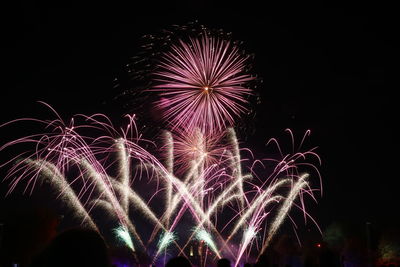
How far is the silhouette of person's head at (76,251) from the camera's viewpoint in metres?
2.67

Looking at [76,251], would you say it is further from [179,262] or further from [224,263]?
[224,263]

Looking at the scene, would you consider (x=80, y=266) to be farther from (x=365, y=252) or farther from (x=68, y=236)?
(x=365, y=252)

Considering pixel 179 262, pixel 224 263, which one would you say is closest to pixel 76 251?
pixel 179 262

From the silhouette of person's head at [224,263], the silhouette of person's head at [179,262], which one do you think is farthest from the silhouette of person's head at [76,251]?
the silhouette of person's head at [224,263]

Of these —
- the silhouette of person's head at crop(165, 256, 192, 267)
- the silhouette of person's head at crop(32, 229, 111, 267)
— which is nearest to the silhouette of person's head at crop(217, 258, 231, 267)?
the silhouette of person's head at crop(165, 256, 192, 267)

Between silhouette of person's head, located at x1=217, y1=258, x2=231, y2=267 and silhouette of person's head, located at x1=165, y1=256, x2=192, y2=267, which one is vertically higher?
silhouette of person's head, located at x1=165, y1=256, x2=192, y2=267

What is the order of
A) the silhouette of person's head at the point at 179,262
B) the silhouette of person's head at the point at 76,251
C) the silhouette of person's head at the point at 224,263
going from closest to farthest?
the silhouette of person's head at the point at 76,251
the silhouette of person's head at the point at 179,262
the silhouette of person's head at the point at 224,263

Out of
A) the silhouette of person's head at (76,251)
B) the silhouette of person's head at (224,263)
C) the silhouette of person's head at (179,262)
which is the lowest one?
the silhouette of person's head at (224,263)

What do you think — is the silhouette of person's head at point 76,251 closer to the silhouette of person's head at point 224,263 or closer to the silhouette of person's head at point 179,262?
the silhouette of person's head at point 179,262

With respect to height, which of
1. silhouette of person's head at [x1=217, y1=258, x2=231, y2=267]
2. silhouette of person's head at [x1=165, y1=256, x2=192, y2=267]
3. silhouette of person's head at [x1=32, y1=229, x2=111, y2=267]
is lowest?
silhouette of person's head at [x1=217, y1=258, x2=231, y2=267]

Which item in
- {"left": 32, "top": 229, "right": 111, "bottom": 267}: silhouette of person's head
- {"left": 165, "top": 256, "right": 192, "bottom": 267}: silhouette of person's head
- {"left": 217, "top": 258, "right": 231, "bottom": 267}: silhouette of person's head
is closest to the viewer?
{"left": 32, "top": 229, "right": 111, "bottom": 267}: silhouette of person's head

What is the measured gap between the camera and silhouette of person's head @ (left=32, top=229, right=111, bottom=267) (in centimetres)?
267

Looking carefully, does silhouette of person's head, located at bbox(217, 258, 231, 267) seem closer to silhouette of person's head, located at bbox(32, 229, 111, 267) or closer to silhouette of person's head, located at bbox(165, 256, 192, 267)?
silhouette of person's head, located at bbox(165, 256, 192, 267)

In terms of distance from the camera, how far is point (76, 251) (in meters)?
2.69
